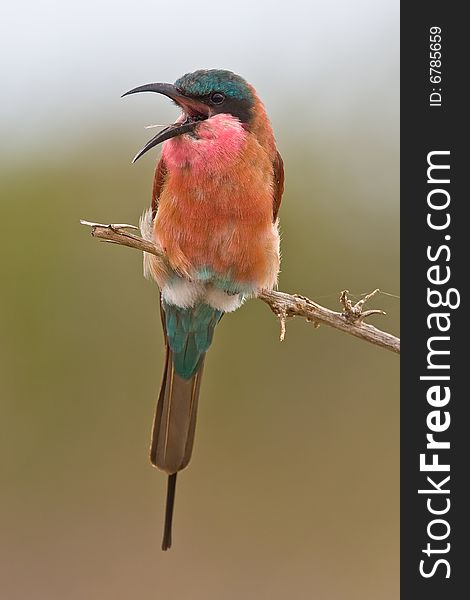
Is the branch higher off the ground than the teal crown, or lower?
lower

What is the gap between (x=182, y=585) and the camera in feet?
15.2

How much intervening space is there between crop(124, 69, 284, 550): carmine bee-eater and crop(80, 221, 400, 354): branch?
0.87 ft

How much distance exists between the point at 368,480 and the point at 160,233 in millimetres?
2437

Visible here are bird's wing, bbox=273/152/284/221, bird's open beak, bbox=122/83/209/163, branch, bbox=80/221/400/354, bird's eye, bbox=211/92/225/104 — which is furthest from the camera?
bird's wing, bbox=273/152/284/221

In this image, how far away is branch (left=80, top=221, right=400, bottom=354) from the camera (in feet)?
7.55

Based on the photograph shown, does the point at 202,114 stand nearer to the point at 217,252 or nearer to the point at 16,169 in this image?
the point at 217,252

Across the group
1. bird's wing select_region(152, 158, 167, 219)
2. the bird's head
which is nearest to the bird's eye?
the bird's head

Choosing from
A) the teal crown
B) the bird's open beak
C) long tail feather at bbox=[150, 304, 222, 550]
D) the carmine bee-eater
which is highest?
the teal crown

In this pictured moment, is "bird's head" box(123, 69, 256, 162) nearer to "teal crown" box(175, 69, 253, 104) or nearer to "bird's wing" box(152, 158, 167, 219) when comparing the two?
"teal crown" box(175, 69, 253, 104)

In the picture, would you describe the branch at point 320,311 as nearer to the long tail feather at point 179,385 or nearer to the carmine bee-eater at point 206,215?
the carmine bee-eater at point 206,215

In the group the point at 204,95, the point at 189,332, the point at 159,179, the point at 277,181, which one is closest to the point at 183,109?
the point at 204,95

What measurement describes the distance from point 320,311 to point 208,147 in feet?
1.91

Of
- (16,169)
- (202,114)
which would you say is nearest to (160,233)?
(202,114)

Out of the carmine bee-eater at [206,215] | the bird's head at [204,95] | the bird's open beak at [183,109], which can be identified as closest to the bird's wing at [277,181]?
the carmine bee-eater at [206,215]
